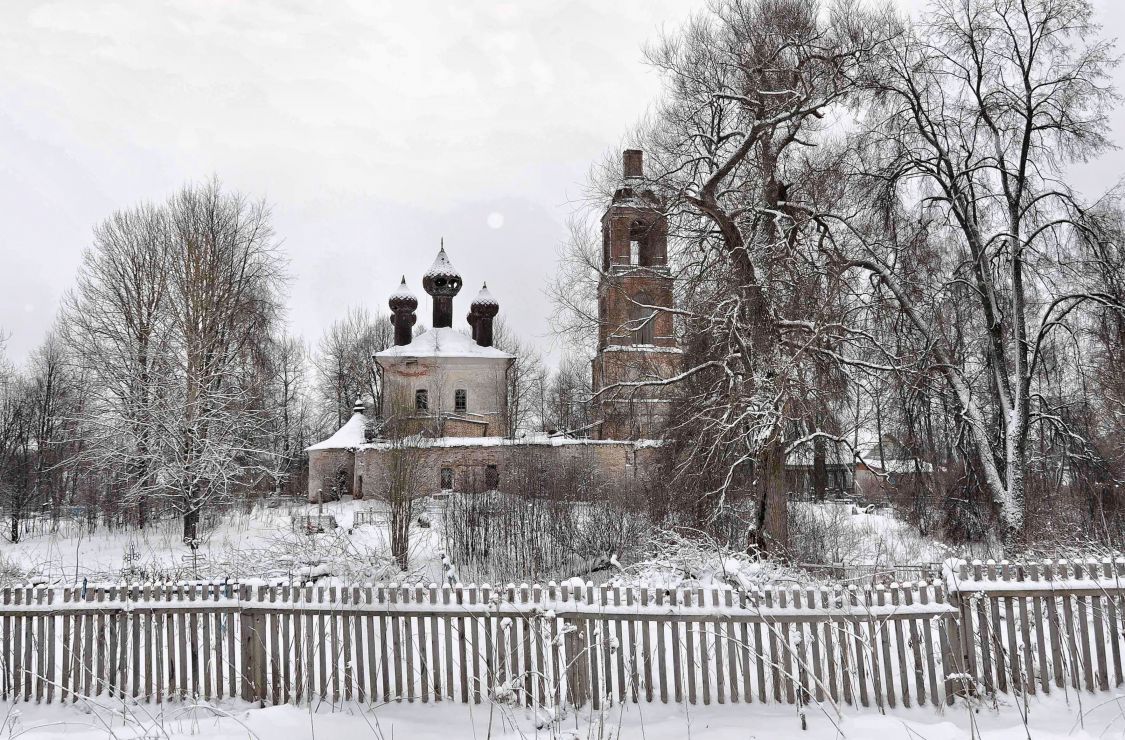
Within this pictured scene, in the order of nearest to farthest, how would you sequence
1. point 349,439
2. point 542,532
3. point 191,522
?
point 542,532 → point 191,522 → point 349,439

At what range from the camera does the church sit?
16328 mm

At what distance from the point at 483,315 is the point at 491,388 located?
17.1 ft

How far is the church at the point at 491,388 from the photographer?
53.6 feet

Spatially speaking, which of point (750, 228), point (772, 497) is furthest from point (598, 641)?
point (750, 228)

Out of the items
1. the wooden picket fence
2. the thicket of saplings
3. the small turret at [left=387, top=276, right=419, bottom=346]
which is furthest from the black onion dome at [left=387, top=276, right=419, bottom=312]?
the wooden picket fence

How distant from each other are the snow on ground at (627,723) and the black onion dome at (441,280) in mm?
37455

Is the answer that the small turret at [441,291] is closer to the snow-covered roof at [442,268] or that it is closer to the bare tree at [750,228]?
the snow-covered roof at [442,268]

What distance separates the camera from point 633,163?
1780cm

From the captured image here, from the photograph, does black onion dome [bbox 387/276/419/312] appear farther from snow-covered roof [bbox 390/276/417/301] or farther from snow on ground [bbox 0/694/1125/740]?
snow on ground [bbox 0/694/1125/740]

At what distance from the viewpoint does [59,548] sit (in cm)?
2059

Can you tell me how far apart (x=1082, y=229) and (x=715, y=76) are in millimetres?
8375

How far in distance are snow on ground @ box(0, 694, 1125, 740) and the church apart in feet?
29.3

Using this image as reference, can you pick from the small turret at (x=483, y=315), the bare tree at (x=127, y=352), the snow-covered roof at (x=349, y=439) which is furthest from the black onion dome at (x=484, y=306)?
the bare tree at (x=127, y=352)

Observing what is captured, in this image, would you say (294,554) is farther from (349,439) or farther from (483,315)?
(483,315)
